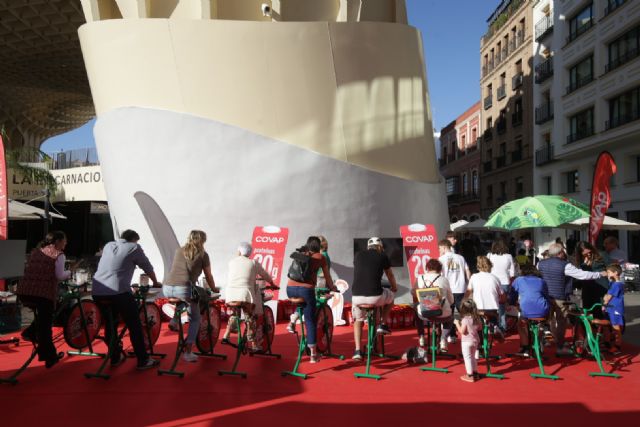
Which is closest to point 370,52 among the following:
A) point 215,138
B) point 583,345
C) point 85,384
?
point 215,138

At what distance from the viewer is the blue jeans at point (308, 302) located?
6898mm

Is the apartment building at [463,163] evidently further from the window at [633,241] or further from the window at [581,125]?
the window at [633,241]

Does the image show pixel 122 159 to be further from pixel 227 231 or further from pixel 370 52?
pixel 370 52

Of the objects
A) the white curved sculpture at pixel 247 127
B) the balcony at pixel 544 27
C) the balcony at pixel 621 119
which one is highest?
the balcony at pixel 544 27

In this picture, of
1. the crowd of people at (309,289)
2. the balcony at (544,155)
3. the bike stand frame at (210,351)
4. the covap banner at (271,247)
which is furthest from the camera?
the balcony at (544,155)

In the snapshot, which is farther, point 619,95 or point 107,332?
point 619,95

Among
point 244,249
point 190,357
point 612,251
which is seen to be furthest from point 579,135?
point 190,357

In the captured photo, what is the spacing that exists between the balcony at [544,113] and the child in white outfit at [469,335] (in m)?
28.6

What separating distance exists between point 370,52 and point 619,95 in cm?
1781

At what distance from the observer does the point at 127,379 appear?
6.29m

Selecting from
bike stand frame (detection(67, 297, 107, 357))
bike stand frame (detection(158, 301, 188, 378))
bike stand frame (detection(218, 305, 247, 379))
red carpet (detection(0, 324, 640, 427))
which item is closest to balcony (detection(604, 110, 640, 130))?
red carpet (detection(0, 324, 640, 427))

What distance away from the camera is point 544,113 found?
32.6m

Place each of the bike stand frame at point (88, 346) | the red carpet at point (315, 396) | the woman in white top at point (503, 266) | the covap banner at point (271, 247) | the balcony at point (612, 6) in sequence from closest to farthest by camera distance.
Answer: the red carpet at point (315, 396), the bike stand frame at point (88, 346), the woman in white top at point (503, 266), the covap banner at point (271, 247), the balcony at point (612, 6)

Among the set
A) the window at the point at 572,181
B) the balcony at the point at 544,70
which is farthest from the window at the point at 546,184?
the balcony at the point at 544,70
